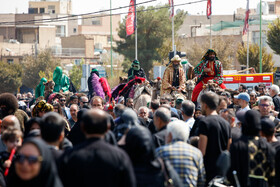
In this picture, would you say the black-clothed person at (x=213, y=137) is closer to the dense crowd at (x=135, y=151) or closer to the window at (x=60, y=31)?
the dense crowd at (x=135, y=151)

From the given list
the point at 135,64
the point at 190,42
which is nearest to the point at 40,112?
the point at 135,64

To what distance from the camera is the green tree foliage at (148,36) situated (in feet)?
209

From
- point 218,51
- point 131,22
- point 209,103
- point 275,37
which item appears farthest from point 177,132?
point 218,51

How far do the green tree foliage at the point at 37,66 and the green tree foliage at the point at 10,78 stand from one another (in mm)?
3045

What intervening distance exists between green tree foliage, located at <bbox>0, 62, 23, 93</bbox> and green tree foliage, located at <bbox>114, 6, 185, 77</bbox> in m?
13.9

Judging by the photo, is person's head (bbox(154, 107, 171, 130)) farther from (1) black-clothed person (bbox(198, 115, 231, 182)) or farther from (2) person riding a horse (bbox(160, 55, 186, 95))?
(2) person riding a horse (bbox(160, 55, 186, 95))

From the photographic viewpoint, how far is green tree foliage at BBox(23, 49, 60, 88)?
76750 mm

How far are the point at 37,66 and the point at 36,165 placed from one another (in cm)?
7309

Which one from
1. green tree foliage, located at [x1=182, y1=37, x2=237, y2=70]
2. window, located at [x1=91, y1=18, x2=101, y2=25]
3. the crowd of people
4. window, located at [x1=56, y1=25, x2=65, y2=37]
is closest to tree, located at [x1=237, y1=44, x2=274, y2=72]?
green tree foliage, located at [x1=182, y1=37, x2=237, y2=70]

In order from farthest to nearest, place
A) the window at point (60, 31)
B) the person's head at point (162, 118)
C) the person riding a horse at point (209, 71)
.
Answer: the window at point (60, 31) < the person riding a horse at point (209, 71) < the person's head at point (162, 118)

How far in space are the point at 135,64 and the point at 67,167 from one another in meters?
13.8

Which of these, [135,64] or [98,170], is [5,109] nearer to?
[98,170]

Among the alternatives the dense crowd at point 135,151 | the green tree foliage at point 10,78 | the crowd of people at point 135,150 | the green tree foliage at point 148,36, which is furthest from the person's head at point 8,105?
the green tree foliage at point 10,78

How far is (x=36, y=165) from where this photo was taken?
5320 mm
